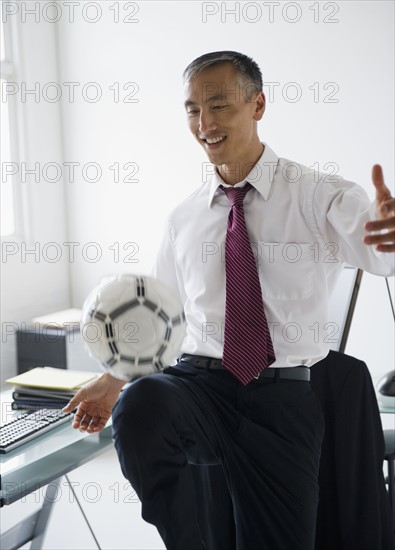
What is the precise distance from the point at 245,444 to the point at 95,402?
0.43 meters

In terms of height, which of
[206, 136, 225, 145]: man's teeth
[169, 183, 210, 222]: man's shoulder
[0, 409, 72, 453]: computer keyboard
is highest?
[206, 136, 225, 145]: man's teeth

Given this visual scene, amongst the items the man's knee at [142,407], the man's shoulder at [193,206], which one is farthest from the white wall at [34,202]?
the man's knee at [142,407]

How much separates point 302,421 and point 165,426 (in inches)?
17.4

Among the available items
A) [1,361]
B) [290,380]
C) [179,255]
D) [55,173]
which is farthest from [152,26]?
[290,380]

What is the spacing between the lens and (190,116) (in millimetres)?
2289

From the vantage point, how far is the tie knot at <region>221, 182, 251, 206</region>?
2.24m

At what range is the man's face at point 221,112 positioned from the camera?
7.30 feet

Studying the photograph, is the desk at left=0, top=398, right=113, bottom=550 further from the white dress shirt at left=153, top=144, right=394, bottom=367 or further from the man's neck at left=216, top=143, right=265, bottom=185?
the man's neck at left=216, top=143, right=265, bottom=185

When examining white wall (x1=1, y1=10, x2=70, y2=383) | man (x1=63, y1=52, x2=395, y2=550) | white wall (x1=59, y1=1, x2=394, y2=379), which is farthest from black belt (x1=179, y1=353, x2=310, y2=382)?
white wall (x1=1, y1=10, x2=70, y2=383)

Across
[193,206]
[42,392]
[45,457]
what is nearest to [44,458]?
[45,457]

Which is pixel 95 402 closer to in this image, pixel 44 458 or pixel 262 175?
pixel 44 458

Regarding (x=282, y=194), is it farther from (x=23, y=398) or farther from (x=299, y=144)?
(x=299, y=144)

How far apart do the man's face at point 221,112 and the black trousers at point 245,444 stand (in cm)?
66

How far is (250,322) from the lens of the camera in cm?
213
